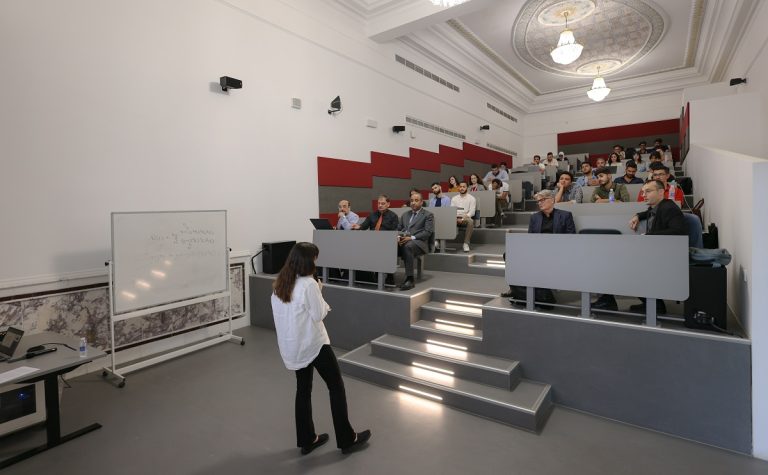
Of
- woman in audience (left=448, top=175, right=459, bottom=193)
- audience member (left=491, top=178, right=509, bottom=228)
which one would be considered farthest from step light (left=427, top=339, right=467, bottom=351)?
woman in audience (left=448, top=175, right=459, bottom=193)

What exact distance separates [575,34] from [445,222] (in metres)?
5.16

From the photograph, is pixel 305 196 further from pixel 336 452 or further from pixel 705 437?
pixel 705 437

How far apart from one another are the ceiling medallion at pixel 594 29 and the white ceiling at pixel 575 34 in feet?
0.06

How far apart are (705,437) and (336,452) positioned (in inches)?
84.8

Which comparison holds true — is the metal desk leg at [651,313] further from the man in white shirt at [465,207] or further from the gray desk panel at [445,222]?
the man in white shirt at [465,207]

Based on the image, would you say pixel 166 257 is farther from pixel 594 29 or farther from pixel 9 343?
pixel 594 29

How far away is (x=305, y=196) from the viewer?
5281 millimetres

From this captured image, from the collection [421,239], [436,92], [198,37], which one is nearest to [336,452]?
[421,239]

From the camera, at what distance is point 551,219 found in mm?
3520

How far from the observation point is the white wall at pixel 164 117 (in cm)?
304

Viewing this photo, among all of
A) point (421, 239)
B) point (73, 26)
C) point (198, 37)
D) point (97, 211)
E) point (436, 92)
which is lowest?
point (421, 239)

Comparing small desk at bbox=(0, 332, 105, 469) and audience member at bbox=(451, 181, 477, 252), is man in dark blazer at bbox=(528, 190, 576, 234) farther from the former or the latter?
small desk at bbox=(0, 332, 105, 469)

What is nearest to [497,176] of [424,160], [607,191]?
[424,160]

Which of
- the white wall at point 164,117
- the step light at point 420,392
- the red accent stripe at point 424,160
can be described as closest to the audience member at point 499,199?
the red accent stripe at point 424,160
